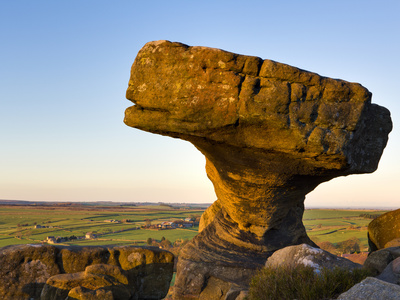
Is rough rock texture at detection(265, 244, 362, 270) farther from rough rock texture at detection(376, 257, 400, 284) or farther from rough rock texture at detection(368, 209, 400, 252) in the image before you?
rough rock texture at detection(368, 209, 400, 252)

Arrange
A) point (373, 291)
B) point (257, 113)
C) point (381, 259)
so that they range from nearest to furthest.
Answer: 1. point (373, 291)
2. point (257, 113)
3. point (381, 259)

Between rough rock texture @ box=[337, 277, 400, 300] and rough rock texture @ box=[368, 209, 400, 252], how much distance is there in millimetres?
9688

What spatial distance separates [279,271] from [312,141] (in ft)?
10.8

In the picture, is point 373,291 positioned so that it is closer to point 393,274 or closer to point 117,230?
point 393,274

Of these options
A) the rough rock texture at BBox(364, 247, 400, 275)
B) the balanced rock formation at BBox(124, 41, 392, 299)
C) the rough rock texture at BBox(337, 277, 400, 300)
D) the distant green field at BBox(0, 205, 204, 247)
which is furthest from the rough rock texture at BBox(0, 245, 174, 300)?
the distant green field at BBox(0, 205, 204, 247)

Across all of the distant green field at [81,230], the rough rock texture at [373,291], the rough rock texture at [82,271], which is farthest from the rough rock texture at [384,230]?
the distant green field at [81,230]

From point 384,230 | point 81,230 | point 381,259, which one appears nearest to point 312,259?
point 381,259

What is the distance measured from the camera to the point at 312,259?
7938mm

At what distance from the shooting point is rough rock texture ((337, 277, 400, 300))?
4938mm

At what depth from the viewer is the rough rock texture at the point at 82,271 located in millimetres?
7902

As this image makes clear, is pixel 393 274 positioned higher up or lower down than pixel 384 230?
lower down

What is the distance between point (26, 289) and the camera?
8.74 metres

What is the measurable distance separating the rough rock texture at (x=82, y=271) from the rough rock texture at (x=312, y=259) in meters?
3.20

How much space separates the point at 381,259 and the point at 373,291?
460 cm
